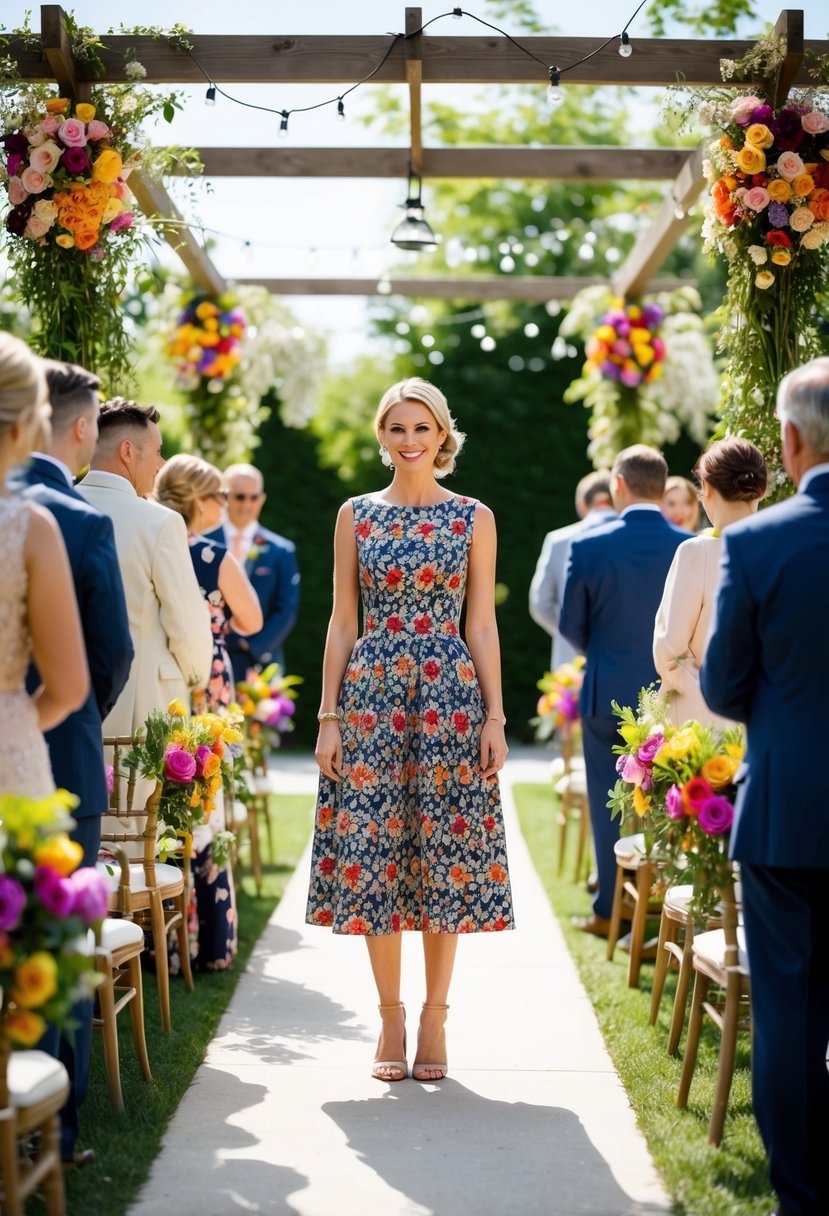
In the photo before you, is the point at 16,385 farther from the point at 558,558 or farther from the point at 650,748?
the point at 558,558

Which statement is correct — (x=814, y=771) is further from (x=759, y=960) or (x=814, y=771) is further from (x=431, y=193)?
(x=431, y=193)

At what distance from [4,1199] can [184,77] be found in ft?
15.0

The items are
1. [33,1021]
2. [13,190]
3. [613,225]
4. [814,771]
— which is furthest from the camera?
[613,225]

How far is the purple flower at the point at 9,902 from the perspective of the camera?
107 inches

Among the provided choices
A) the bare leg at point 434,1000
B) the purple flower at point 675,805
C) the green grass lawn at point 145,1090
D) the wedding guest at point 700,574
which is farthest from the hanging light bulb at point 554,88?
the green grass lawn at point 145,1090

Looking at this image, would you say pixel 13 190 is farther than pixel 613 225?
No

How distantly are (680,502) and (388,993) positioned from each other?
4.46 m

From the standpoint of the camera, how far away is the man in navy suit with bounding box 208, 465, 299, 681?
869 cm

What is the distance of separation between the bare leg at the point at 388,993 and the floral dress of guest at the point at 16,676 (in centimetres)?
169

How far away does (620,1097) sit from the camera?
4398mm

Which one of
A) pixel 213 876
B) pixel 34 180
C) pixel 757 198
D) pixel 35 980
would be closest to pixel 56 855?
pixel 35 980

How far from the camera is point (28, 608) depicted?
302 cm

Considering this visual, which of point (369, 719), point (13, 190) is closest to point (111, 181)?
point (13, 190)

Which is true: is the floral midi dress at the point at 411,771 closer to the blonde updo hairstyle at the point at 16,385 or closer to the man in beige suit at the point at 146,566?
the man in beige suit at the point at 146,566
